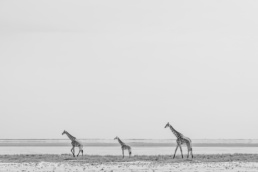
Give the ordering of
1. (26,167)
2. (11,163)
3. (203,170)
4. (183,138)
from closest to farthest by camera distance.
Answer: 1. (203,170)
2. (26,167)
3. (11,163)
4. (183,138)

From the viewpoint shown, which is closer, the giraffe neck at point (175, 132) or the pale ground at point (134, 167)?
the pale ground at point (134, 167)

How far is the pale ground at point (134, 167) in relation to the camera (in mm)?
27392

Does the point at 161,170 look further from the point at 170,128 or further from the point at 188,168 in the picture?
the point at 170,128

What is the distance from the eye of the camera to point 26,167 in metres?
29.0

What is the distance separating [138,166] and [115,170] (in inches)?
89.1

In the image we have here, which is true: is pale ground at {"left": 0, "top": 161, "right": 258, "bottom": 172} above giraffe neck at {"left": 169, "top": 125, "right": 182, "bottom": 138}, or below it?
below

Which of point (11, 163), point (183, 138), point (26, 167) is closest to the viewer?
point (26, 167)

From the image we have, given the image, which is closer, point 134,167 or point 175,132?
point 134,167

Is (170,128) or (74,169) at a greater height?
(170,128)

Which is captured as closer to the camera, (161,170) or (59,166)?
(161,170)

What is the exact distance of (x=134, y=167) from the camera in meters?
28.9

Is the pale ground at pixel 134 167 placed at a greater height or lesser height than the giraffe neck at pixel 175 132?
lesser

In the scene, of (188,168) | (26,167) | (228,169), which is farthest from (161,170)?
(26,167)

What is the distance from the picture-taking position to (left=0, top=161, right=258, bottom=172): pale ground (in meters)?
27.4
